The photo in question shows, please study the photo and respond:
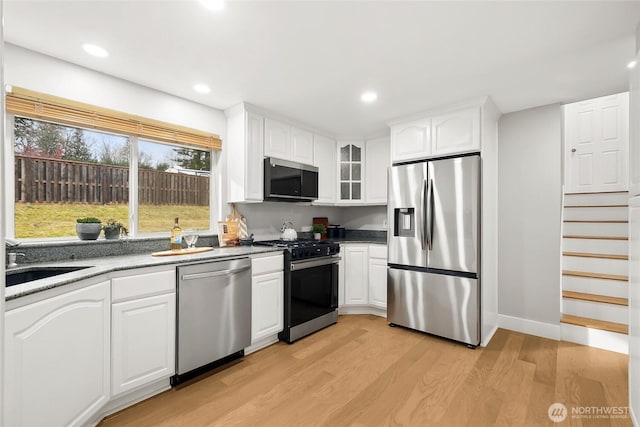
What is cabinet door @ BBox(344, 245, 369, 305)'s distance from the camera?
3.75 m

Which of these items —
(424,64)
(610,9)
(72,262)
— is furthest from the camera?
(424,64)

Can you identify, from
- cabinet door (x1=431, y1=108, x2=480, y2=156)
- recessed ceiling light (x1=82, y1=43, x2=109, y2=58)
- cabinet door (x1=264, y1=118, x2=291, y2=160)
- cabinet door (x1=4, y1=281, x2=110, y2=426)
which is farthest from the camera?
cabinet door (x1=264, y1=118, x2=291, y2=160)

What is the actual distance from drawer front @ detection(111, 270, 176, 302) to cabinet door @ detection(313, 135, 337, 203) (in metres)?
2.20

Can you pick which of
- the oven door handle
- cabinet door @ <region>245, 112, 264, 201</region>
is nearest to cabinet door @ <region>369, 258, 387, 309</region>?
the oven door handle

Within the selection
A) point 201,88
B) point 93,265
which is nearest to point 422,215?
point 201,88

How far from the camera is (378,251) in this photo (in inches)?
145

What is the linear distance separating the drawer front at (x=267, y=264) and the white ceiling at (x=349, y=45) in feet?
5.14

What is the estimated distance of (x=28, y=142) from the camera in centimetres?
216

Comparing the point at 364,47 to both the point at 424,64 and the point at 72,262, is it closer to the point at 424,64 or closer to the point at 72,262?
the point at 424,64

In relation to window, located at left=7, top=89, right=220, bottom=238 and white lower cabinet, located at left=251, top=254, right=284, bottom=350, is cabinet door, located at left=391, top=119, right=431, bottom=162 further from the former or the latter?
window, located at left=7, top=89, right=220, bottom=238

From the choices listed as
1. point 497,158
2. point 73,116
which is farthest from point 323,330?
point 73,116

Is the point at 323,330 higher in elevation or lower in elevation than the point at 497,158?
lower

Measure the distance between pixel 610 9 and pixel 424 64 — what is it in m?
1.03

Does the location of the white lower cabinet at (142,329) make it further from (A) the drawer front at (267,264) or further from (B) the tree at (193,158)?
(B) the tree at (193,158)
